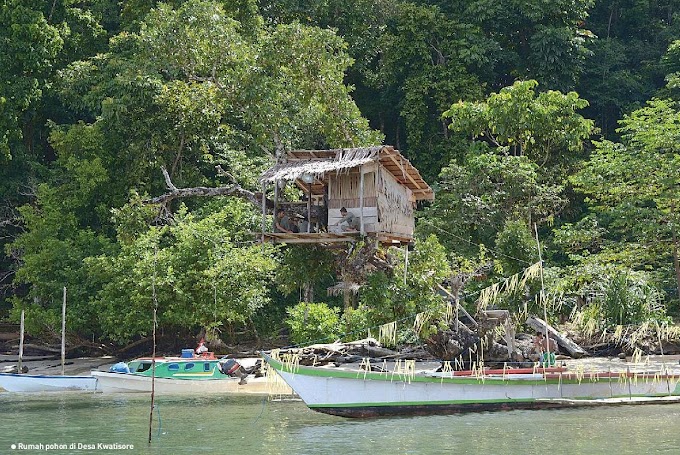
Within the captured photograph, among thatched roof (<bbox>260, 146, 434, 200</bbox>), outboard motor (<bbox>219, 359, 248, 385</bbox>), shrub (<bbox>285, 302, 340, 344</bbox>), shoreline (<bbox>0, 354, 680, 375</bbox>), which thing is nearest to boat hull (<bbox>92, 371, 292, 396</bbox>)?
outboard motor (<bbox>219, 359, 248, 385</bbox>)

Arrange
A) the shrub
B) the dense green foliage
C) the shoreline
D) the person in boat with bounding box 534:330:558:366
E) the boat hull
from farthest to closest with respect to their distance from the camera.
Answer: the dense green foliage → the shoreline → the shrub → the boat hull → the person in boat with bounding box 534:330:558:366

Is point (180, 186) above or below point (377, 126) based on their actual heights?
below

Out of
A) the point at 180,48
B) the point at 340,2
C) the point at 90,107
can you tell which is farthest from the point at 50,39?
the point at 340,2

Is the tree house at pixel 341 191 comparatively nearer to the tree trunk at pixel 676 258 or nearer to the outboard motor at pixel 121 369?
the outboard motor at pixel 121 369

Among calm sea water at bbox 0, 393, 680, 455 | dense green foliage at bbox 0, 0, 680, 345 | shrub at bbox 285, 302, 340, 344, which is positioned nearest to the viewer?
calm sea water at bbox 0, 393, 680, 455

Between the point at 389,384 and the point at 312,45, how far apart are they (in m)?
12.5

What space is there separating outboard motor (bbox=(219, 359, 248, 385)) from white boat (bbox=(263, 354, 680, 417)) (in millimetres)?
5613

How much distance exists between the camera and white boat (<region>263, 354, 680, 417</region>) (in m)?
15.8

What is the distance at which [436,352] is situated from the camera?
63.9 feet

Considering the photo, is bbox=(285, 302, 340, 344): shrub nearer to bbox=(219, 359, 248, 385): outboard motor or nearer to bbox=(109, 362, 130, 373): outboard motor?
bbox=(219, 359, 248, 385): outboard motor

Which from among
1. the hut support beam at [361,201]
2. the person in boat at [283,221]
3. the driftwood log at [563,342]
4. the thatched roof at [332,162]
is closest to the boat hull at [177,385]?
the person in boat at [283,221]

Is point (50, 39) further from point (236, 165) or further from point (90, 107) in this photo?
point (236, 165)

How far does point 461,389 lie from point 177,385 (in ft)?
25.4

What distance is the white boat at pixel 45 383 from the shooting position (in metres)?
21.4
